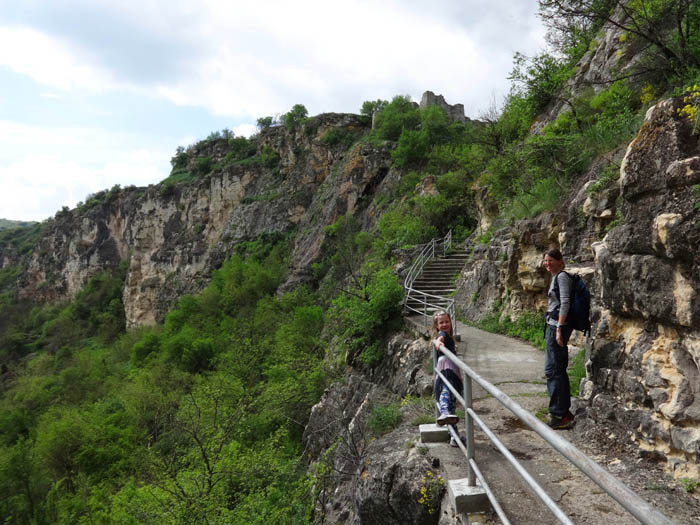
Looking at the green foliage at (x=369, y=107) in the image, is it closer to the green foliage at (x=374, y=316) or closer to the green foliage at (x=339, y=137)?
the green foliage at (x=339, y=137)

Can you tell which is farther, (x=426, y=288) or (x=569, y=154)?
(x=426, y=288)

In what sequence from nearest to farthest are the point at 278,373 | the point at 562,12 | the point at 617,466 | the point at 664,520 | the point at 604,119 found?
the point at 664,520
the point at 617,466
the point at 562,12
the point at 604,119
the point at 278,373

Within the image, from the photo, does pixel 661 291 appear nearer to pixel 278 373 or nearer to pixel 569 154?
pixel 569 154

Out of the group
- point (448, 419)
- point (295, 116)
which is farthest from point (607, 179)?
point (295, 116)

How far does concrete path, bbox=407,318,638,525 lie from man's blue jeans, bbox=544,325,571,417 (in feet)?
0.73

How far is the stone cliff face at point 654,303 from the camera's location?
2430 millimetres

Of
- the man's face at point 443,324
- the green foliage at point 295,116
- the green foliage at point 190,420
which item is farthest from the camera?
the green foliage at point 295,116

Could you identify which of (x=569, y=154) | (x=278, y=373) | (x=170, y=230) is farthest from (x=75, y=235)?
(x=569, y=154)

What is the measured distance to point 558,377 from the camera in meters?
3.34

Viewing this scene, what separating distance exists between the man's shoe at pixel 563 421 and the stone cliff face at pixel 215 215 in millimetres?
24657

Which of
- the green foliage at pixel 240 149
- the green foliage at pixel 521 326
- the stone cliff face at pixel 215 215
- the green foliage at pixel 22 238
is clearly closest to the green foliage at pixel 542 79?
the green foliage at pixel 521 326

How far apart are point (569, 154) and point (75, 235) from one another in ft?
251

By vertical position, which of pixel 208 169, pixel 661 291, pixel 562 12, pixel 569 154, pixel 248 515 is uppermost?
pixel 208 169

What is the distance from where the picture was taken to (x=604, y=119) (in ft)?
24.4
